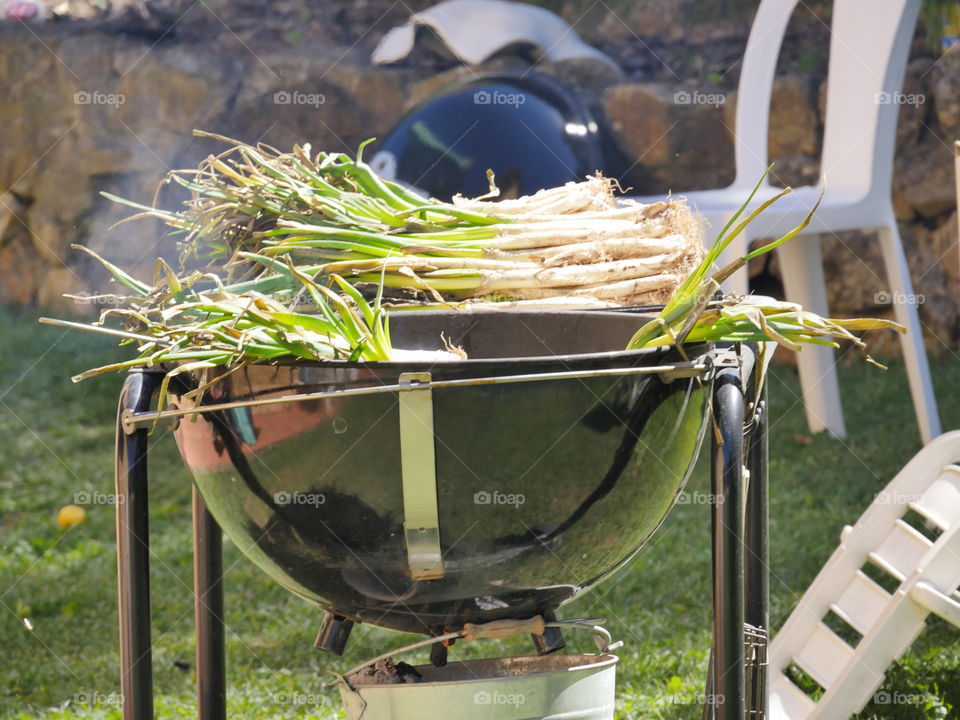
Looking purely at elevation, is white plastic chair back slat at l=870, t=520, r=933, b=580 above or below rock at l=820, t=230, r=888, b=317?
below


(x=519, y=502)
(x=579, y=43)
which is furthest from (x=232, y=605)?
(x=579, y=43)

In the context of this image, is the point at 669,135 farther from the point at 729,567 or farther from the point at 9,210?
the point at 729,567

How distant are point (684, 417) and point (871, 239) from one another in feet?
13.8

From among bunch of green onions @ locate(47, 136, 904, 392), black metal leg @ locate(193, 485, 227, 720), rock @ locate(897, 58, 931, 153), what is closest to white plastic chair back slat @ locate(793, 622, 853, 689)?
bunch of green onions @ locate(47, 136, 904, 392)

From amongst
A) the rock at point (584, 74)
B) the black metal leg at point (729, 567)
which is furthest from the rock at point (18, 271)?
the black metal leg at point (729, 567)

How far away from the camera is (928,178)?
16.7 feet

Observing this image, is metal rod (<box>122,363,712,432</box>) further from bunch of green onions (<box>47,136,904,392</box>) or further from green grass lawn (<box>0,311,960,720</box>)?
green grass lawn (<box>0,311,960,720</box>)

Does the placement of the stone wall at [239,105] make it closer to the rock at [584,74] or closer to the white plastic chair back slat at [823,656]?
the rock at [584,74]

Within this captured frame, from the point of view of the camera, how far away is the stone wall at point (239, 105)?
18.6ft

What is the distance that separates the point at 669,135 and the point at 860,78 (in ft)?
5.56

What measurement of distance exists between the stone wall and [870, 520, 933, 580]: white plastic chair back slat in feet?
10.4

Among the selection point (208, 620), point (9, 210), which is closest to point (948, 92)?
point (208, 620)

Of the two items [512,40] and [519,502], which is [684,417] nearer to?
[519,502]

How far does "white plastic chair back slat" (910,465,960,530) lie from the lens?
226 centimetres
